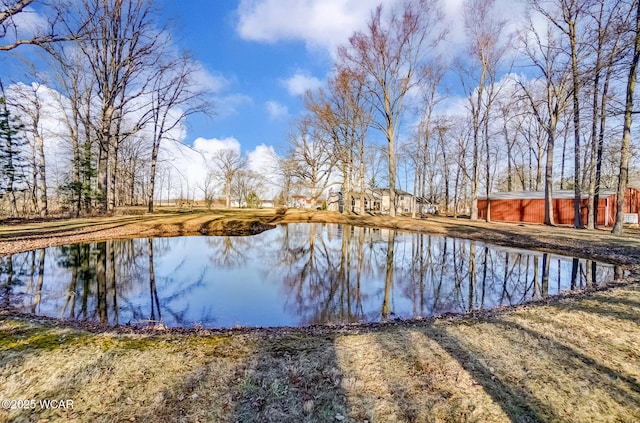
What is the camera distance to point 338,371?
121 inches

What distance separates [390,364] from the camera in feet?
10.6

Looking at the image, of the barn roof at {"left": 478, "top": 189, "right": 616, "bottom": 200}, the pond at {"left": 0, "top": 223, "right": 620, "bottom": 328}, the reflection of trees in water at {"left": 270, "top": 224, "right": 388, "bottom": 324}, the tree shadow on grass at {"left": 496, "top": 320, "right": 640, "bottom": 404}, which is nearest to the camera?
the tree shadow on grass at {"left": 496, "top": 320, "right": 640, "bottom": 404}

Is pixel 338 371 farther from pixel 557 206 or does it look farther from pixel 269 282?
pixel 557 206

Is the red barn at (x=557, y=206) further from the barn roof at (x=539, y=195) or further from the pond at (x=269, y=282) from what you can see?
the pond at (x=269, y=282)

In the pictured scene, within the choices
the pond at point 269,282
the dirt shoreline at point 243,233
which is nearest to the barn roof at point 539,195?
the dirt shoreline at point 243,233

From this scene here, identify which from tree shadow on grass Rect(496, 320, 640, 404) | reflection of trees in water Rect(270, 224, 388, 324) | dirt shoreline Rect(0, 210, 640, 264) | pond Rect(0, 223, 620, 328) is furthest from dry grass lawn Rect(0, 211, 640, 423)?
dirt shoreline Rect(0, 210, 640, 264)

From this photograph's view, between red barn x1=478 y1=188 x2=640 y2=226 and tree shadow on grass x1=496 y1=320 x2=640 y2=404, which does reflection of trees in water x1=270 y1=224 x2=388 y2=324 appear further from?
red barn x1=478 y1=188 x2=640 y2=226

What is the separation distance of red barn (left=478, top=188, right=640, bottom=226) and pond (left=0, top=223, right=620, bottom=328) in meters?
18.1

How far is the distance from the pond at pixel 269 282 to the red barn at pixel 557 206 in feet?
59.4

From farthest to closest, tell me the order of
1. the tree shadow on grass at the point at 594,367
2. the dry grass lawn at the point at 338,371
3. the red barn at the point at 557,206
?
1. the red barn at the point at 557,206
2. the tree shadow on grass at the point at 594,367
3. the dry grass lawn at the point at 338,371

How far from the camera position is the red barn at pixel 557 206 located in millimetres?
23531

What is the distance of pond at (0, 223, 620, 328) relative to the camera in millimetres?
5648

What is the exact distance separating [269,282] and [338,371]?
5.11 metres

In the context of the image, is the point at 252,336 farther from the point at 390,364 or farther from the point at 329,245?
the point at 329,245
